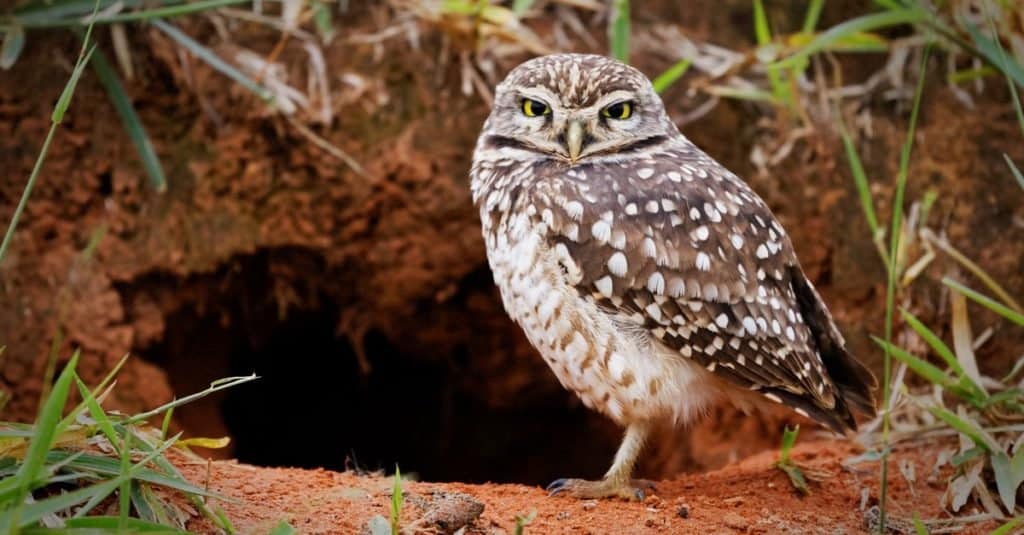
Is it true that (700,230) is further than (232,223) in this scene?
No

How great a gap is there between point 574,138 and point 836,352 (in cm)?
107

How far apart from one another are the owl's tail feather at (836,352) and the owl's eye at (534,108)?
0.90 meters

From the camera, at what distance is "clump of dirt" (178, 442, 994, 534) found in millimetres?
2511

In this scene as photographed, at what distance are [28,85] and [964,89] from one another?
3.74m

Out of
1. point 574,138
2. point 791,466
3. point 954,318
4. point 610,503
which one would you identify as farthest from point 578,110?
point 954,318

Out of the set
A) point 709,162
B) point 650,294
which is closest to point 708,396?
point 650,294

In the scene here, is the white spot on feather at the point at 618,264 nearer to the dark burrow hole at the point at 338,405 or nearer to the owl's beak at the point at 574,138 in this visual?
the owl's beak at the point at 574,138

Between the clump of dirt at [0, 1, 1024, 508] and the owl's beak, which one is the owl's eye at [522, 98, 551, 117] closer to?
the owl's beak

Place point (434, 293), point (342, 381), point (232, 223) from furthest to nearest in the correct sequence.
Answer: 1. point (342, 381)
2. point (434, 293)
3. point (232, 223)

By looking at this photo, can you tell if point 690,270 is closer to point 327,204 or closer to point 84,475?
point 84,475

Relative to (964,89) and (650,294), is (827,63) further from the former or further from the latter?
(650,294)

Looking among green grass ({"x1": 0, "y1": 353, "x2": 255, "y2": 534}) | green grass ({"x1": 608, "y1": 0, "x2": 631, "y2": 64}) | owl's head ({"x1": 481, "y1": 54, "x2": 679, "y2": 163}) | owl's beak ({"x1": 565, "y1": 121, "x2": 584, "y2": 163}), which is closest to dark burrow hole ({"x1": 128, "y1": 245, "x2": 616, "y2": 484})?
green grass ({"x1": 608, "y1": 0, "x2": 631, "y2": 64})

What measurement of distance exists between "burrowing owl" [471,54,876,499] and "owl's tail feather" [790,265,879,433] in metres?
0.02

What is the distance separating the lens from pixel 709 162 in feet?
10.9
